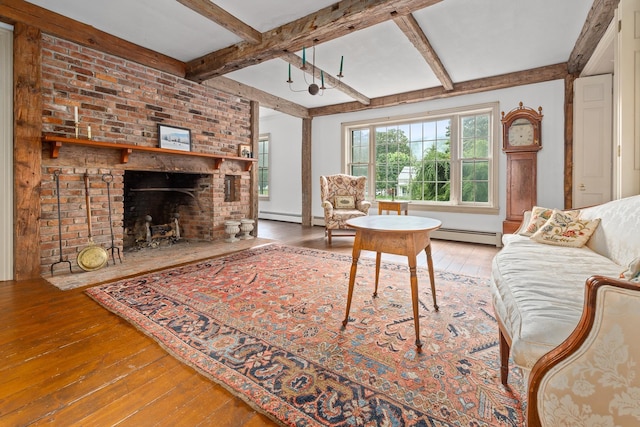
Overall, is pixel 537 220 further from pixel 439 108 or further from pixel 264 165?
pixel 264 165

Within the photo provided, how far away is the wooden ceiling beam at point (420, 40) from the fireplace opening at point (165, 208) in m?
3.22

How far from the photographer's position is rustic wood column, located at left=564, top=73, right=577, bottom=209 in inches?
153

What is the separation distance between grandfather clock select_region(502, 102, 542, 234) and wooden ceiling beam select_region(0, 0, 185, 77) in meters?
4.75

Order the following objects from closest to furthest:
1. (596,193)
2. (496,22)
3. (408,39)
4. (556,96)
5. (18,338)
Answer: (18,338)
(496,22)
(408,39)
(596,193)
(556,96)

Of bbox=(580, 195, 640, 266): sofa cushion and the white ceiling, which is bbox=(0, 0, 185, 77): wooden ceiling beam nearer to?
the white ceiling

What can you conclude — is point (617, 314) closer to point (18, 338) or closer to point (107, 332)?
point (107, 332)

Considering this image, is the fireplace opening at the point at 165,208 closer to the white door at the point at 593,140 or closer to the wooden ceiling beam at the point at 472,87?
the wooden ceiling beam at the point at 472,87

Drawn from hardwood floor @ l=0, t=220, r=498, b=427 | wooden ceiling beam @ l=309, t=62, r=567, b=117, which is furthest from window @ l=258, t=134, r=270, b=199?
hardwood floor @ l=0, t=220, r=498, b=427

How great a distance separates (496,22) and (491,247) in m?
2.95

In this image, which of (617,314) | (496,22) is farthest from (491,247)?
(617,314)

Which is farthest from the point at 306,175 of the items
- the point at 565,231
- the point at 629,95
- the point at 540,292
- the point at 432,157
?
the point at 540,292

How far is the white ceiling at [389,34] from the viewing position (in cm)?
266

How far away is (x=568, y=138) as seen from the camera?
3.94m

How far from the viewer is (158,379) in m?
1.32
